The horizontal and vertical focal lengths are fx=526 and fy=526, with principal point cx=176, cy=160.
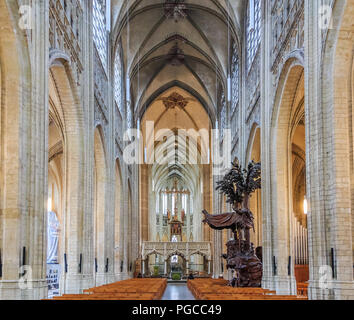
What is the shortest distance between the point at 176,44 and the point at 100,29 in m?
11.5

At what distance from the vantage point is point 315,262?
42.1 ft

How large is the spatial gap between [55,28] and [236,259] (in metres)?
10.6

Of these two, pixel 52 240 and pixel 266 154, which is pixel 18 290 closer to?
pixel 266 154

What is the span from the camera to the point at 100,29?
81.6 ft

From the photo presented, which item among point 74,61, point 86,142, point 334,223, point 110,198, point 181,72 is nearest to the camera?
point 334,223

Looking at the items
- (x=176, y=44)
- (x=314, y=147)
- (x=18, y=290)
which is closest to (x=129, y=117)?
(x=176, y=44)

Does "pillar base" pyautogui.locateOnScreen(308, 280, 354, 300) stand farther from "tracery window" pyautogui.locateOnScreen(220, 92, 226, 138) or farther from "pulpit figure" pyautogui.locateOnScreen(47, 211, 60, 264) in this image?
"tracery window" pyautogui.locateOnScreen(220, 92, 226, 138)

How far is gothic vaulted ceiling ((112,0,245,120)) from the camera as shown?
95.7 feet

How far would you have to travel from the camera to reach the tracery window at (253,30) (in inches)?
912

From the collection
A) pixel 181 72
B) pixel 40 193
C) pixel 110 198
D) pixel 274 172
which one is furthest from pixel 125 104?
pixel 40 193

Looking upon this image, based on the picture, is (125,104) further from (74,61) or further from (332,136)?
(332,136)

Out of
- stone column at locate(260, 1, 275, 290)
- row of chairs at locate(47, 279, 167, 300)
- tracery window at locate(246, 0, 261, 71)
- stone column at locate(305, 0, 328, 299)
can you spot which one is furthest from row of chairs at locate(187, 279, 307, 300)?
tracery window at locate(246, 0, 261, 71)

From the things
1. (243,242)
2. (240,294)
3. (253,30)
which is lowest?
(240,294)

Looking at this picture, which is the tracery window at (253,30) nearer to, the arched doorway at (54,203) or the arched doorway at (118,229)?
the arched doorway at (54,203)
